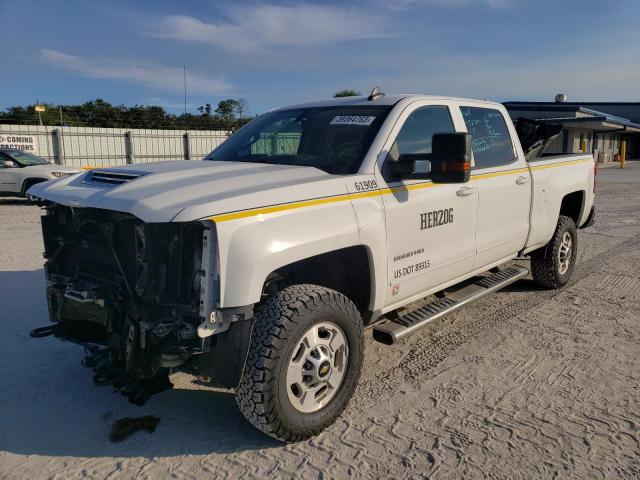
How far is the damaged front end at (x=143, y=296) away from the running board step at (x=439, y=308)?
4.02ft

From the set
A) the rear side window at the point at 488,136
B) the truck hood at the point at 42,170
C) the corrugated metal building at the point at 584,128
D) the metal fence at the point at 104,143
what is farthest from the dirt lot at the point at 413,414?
the corrugated metal building at the point at 584,128

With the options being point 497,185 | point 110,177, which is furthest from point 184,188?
point 497,185

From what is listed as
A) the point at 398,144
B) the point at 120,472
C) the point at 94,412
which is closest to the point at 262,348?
the point at 120,472

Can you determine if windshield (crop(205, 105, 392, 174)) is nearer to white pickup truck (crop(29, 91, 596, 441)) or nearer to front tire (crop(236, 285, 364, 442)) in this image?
white pickup truck (crop(29, 91, 596, 441))

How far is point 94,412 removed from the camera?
354 centimetres

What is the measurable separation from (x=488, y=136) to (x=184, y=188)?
3.01 metres

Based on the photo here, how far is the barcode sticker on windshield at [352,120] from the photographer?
4.00 m

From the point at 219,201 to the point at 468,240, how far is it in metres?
2.40

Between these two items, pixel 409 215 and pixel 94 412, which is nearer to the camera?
pixel 94 412

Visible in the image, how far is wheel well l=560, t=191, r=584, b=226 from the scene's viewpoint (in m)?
6.59

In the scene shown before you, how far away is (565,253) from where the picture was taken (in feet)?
20.7

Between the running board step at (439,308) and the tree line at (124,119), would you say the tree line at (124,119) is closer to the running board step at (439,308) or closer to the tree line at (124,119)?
the tree line at (124,119)

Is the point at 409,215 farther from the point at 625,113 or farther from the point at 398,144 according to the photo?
the point at 625,113

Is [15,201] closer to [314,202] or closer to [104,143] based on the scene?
[104,143]
